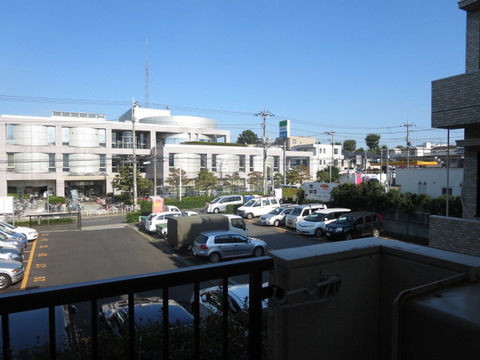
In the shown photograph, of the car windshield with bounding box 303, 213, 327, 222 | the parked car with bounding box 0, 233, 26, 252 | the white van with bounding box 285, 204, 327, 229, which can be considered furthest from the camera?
the white van with bounding box 285, 204, 327, 229

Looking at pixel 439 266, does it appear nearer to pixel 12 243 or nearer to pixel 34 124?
pixel 12 243

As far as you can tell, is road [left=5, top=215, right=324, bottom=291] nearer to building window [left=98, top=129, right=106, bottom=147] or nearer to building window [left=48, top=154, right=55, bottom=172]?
building window [left=48, top=154, right=55, bottom=172]

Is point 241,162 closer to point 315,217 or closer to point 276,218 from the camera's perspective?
point 276,218

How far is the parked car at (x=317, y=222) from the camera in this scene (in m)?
21.9

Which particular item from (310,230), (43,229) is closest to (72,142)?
(43,229)

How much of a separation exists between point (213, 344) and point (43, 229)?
26.1m

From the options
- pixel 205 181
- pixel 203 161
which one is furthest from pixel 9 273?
pixel 203 161

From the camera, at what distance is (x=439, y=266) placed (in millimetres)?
2094

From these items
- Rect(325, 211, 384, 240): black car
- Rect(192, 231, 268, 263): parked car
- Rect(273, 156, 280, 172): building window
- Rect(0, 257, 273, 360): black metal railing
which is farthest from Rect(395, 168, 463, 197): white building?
Rect(273, 156, 280, 172): building window

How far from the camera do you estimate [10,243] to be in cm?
1706

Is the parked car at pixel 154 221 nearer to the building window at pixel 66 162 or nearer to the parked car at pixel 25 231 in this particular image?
the parked car at pixel 25 231

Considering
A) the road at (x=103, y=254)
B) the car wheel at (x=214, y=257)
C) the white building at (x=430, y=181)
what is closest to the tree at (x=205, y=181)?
the road at (x=103, y=254)

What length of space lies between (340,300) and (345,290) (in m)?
0.07

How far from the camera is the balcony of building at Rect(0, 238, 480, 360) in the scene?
1.52 metres
